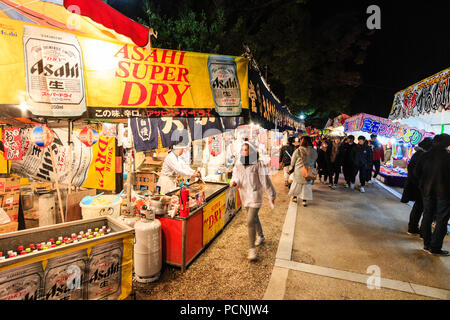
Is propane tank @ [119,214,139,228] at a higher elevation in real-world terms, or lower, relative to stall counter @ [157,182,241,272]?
higher

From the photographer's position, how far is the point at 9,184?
5.00 m

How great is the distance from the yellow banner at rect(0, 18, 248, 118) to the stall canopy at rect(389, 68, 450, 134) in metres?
8.98

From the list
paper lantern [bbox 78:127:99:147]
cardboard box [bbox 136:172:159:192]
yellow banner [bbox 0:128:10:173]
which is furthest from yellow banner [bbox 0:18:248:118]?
cardboard box [bbox 136:172:159:192]

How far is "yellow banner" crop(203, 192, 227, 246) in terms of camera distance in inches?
191

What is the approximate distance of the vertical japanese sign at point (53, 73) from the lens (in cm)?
258

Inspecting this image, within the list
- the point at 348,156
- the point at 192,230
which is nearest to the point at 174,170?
the point at 192,230

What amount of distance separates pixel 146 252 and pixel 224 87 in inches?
122

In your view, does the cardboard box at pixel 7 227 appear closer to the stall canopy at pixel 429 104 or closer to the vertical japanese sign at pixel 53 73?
the vertical japanese sign at pixel 53 73

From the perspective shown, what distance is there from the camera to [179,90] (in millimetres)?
3676

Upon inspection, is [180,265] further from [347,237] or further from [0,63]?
[347,237]

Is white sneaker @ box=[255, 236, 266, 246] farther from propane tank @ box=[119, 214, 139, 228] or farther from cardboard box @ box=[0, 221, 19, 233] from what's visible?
cardboard box @ box=[0, 221, 19, 233]

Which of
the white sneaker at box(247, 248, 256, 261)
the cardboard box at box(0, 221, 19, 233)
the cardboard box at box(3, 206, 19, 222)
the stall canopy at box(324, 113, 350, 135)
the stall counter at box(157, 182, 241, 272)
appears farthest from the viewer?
the stall canopy at box(324, 113, 350, 135)

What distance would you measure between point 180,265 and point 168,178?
10.0 ft

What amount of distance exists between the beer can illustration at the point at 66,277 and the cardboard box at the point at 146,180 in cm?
650
